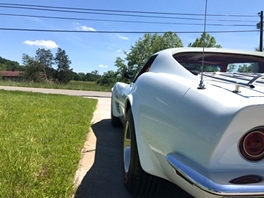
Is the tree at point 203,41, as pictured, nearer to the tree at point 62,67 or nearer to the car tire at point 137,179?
the car tire at point 137,179

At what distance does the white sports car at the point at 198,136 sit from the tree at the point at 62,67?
73069 mm

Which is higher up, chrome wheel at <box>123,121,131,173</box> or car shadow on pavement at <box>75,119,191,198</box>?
chrome wheel at <box>123,121,131,173</box>

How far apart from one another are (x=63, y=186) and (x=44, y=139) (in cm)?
146

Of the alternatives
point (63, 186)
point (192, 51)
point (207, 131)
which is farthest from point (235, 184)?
point (192, 51)

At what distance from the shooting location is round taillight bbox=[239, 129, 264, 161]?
1.45 metres

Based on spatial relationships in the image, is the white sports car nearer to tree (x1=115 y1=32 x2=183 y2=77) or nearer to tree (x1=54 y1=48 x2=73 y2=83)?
tree (x1=115 y1=32 x2=183 y2=77)

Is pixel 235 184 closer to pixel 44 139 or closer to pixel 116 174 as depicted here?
pixel 116 174

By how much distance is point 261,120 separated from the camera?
1.41 m

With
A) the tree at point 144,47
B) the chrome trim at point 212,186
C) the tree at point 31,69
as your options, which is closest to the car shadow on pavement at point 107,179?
the chrome trim at point 212,186

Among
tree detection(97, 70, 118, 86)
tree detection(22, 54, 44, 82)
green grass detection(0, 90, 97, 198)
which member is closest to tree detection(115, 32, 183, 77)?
tree detection(97, 70, 118, 86)

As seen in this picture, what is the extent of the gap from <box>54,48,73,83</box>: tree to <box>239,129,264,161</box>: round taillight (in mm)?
73922

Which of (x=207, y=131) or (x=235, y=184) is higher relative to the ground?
(x=207, y=131)

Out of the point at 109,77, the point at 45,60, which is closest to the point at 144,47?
the point at 109,77

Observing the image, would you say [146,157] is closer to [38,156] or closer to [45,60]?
[38,156]
